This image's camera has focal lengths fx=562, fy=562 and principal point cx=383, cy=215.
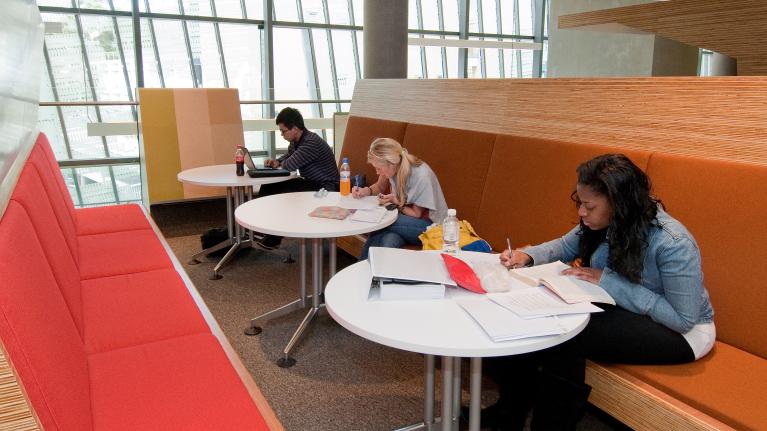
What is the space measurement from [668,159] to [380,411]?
5.41ft

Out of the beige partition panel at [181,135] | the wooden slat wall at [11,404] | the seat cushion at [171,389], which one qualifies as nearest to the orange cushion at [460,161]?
the seat cushion at [171,389]

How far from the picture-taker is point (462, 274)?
1.95 metres

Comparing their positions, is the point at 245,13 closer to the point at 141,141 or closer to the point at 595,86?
the point at 141,141

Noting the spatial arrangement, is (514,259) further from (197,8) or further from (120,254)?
(197,8)

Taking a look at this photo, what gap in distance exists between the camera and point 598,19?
3.25m

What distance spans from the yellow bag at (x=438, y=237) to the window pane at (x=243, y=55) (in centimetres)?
926

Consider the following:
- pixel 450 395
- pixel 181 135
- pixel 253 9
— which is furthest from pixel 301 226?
pixel 253 9

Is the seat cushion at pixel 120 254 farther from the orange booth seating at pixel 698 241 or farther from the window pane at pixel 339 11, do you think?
the window pane at pixel 339 11

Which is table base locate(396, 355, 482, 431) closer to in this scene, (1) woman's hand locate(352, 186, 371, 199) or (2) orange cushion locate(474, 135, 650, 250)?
(2) orange cushion locate(474, 135, 650, 250)

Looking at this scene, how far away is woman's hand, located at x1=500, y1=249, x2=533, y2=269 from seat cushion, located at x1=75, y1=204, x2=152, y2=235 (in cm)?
254

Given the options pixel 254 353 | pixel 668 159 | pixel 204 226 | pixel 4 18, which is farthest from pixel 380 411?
pixel 204 226

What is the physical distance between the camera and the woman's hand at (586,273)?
199 cm

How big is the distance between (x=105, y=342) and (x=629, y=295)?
1.87 m

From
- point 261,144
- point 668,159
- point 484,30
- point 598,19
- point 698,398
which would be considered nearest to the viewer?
point 698,398
